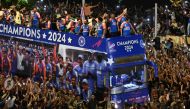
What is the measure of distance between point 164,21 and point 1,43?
9.61 meters

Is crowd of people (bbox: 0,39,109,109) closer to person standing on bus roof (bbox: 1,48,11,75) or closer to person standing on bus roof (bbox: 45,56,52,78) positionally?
person standing on bus roof (bbox: 45,56,52,78)

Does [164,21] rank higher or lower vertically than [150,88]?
higher

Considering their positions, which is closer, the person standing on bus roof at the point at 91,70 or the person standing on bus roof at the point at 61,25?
the person standing on bus roof at the point at 91,70

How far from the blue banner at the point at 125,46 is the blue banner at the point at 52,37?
9.6 inches

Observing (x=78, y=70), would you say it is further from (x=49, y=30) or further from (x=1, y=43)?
(x=1, y=43)

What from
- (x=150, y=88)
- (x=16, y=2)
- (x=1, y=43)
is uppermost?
(x=16, y=2)

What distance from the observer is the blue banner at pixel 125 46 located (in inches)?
663

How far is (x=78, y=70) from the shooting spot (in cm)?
1788

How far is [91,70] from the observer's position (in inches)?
688

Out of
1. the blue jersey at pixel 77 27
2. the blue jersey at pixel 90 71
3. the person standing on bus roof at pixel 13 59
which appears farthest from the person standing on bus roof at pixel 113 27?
the person standing on bus roof at pixel 13 59

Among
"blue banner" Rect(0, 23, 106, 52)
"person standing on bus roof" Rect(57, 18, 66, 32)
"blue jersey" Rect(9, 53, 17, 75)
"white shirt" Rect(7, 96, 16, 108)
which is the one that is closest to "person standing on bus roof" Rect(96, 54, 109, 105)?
"blue banner" Rect(0, 23, 106, 52)

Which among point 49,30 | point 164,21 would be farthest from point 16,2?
point 49,30

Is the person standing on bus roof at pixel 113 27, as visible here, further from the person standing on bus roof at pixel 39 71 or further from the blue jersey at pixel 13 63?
the blue jersey at pixel 13 63

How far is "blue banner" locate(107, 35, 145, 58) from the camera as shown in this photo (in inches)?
663
